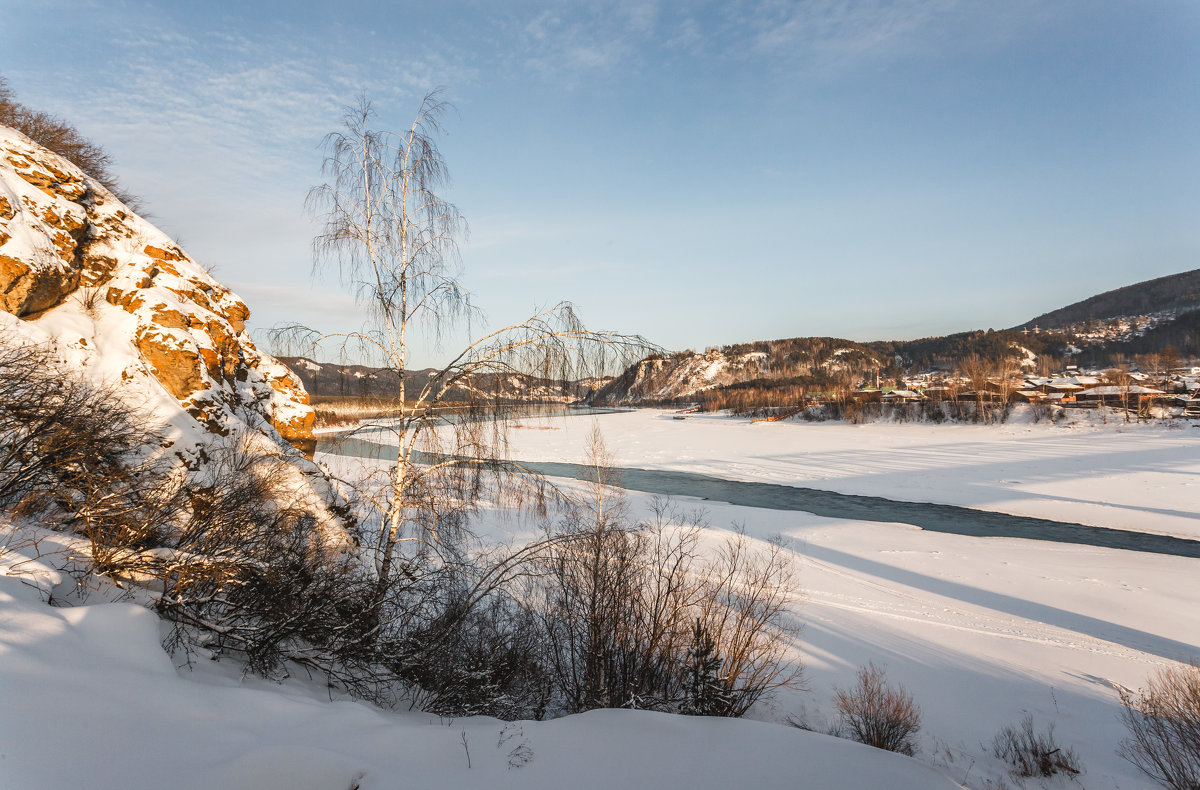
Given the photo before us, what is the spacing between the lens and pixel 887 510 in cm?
2767

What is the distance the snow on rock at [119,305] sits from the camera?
8.29 metres

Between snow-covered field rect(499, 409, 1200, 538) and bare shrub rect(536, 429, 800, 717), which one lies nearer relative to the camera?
bare shrub rect(536, 429, 800, 717)

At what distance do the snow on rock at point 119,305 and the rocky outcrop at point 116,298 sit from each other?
0.07 ft

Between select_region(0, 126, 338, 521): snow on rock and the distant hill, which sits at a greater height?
select_region(0, 126, 338, 521): snow on rock

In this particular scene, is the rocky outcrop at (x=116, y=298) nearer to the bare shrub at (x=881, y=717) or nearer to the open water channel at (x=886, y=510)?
the open water channel at (x=886, y=510)

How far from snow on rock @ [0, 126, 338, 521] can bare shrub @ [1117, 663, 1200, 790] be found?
1289 cm

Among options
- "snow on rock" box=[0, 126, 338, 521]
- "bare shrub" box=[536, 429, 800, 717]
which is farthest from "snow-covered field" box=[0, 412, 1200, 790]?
"snow on rock" box=[0, 126, 338, 521]

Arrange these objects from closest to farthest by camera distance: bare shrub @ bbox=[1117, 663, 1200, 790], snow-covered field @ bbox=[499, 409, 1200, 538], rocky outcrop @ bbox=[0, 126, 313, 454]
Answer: bare shrub @ bbox=[1117, 663, 1200, 790]
rocky outcrop @ bbox=[0, 126, 313, 454]
snow-covered field @ bbox=[499, 409, 1200, 538]

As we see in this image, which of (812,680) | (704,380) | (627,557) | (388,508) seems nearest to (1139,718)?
(812,680)

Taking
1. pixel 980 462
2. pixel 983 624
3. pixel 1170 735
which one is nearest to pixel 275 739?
pixel 1170 735

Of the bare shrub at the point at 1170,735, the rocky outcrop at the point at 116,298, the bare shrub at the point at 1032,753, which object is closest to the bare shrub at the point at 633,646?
the bare shrub at the point at 1032,753

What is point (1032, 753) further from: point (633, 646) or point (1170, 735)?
point (633, 646)

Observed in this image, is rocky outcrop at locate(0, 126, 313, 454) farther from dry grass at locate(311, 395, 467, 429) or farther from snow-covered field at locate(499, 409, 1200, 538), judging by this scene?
snow-covered field at locate(499, 409, 1200, 538)

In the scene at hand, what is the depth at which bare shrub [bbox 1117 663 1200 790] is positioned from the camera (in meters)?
7.25
